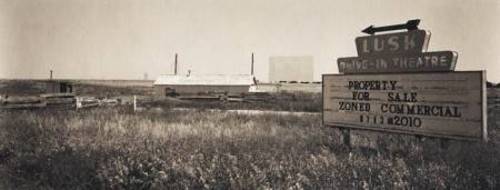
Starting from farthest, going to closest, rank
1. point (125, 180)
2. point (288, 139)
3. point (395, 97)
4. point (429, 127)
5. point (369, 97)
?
1. point (288, 139)
2. point (369, 97)
3. point (395, 97)
4. point (429, 127)
5. point (125, 180)

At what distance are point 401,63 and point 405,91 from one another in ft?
1.79

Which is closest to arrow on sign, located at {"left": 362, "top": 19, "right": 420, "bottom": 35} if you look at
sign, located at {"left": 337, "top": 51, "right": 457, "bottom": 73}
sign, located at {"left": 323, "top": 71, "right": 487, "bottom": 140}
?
sign, located at {"left": 337, "top": 51, "right": 457, "bottom": 73}

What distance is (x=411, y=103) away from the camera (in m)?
6.16

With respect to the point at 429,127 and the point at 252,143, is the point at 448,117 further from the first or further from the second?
the point at 252,143

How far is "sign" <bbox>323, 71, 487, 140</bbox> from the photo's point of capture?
5430 millimetres

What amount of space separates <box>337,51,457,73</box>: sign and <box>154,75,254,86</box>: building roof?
47.4 m

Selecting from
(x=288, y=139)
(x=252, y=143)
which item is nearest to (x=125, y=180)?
(x=252, y=143)

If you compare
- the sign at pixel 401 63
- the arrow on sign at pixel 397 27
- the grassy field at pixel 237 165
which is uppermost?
the arrow on sign at pixel 397 27

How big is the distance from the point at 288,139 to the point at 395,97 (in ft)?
8.42

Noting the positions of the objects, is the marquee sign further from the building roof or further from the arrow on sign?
the building roof

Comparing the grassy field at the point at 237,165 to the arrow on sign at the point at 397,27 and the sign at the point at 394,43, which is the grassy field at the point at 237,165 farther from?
the arrow on sign at the point at 397,27

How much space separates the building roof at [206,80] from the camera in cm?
5556

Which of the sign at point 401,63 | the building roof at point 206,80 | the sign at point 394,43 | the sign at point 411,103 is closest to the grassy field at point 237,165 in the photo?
the sign at point 411,103

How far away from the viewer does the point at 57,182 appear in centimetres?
Answer: 505
